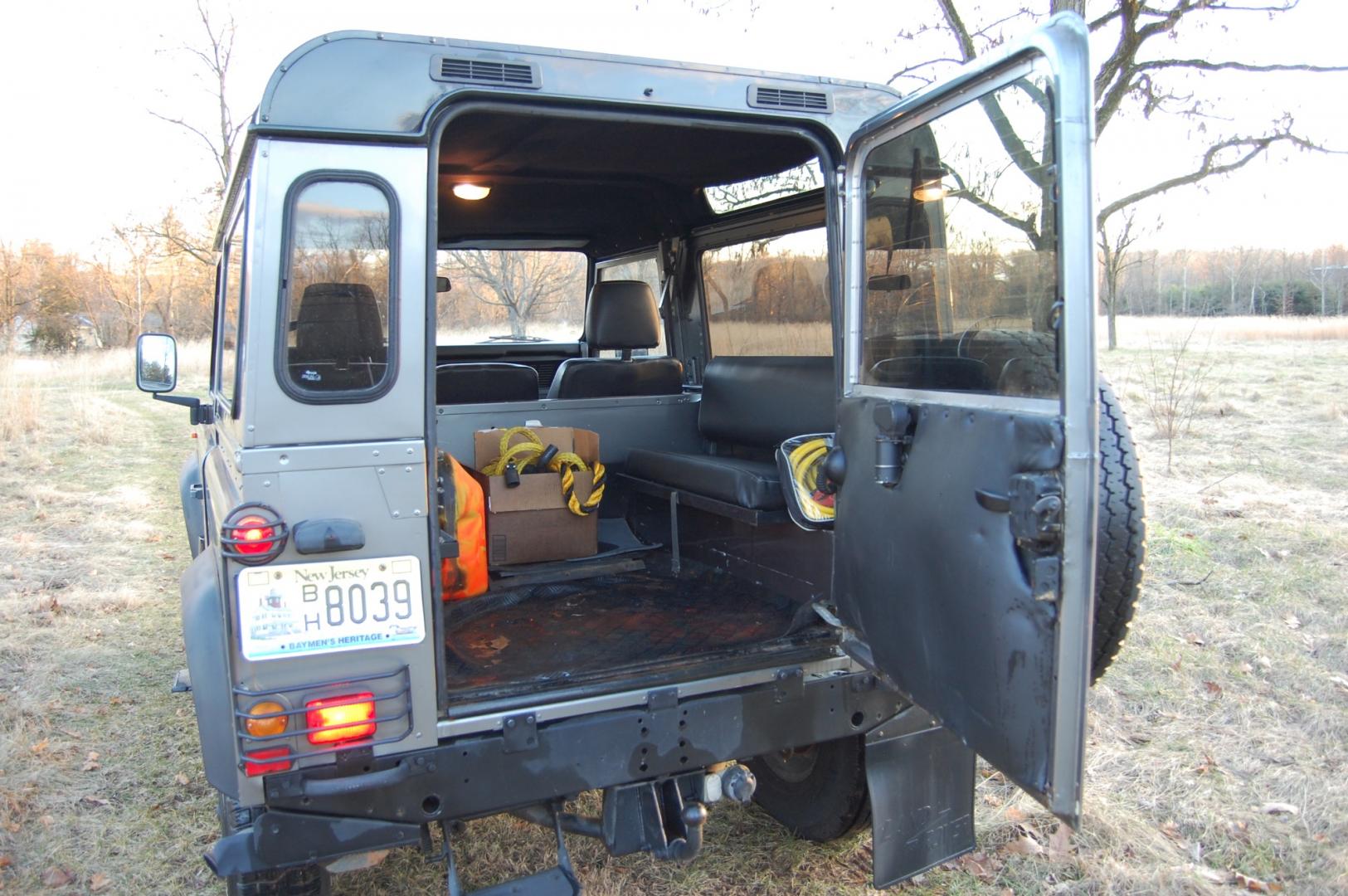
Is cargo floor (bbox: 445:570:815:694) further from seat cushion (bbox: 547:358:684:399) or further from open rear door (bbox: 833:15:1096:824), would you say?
seat cushion (bbox: 547:358:684:399)

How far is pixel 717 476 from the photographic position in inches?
149

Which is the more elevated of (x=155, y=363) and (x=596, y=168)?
(x=596, y=168)

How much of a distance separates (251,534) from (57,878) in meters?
2.09

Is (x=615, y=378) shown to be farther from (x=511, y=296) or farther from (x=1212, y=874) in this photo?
(x=1212, y=874)

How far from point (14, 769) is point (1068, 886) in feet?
13.8

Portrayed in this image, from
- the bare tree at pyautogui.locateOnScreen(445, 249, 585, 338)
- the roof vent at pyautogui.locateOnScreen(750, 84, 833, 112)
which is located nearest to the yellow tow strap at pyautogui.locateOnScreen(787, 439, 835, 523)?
the roof vent at pyautogui.locateOnScreen(750, 84, 833, 112)

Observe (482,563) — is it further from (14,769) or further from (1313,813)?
(1313,813)

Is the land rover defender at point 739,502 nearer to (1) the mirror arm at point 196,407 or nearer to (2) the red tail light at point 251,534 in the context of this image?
(2) the red tail light at point 251,534

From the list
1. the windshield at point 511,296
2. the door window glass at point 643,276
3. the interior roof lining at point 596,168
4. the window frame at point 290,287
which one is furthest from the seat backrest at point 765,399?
the windshield at point 511,296

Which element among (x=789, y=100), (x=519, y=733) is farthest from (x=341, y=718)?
(x=789, y=100)

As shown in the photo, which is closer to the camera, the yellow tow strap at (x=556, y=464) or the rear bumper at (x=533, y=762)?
the rear bumper at (x=533, y=762)

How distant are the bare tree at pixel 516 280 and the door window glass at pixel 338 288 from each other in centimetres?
360

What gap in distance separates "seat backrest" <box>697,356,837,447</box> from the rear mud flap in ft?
3.83

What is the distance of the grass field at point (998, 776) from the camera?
131 inches
